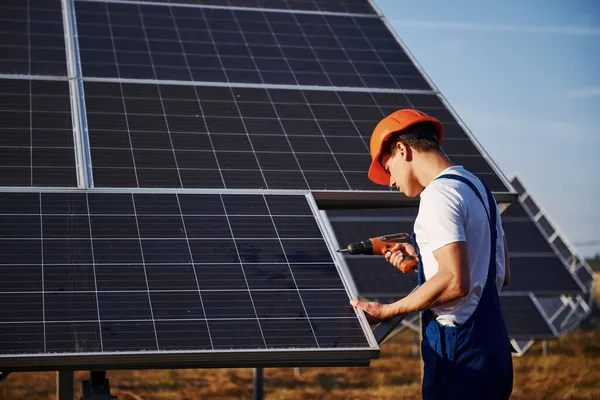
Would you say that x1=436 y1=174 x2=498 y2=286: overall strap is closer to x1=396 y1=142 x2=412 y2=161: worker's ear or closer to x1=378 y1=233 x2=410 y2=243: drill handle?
x1=396 y1=142 x2=412 y2=161: worker's ear

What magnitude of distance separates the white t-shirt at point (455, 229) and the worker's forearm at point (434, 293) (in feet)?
0.50

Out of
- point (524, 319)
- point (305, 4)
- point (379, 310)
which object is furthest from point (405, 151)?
point (524, 319)

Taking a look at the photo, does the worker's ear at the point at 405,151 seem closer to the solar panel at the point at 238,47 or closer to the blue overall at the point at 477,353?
the blue overall at the point at 477,353

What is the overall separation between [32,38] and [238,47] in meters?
2.26

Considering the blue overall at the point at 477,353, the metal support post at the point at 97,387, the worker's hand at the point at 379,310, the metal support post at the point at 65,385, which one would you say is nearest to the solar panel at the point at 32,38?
the metal support post at the point at 65,385

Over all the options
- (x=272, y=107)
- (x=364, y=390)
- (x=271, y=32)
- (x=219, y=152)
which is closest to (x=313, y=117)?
(x=272, y=107)

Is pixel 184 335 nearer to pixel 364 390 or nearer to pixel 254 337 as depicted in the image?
pixel 254 337

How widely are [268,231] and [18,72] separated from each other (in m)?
3.55

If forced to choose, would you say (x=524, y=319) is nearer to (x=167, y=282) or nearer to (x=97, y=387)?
(x=97, y=387)

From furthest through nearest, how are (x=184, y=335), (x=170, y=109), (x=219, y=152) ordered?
(x=170, y=109)
(x=219, y=152)
(x=184, y=335)

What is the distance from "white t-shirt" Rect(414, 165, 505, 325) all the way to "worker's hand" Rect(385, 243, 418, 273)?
2.72 ft

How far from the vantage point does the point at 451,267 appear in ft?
17.8

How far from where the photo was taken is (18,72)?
10.3 m

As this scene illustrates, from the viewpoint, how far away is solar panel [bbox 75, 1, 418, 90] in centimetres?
1094
